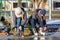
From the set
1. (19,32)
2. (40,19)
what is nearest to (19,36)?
(19,32)

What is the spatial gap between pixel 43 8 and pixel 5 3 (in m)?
1.64

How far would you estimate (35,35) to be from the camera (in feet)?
43.6

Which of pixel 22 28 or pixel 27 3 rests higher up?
pixel 27 3

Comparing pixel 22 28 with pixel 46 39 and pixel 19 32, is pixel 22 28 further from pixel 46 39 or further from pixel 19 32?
pixel 46 39

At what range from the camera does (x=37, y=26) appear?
1332cm

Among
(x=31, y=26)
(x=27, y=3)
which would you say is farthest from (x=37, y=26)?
(x=27, y=3)

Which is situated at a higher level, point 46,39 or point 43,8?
point 43,8

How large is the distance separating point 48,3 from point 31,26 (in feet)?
4.16

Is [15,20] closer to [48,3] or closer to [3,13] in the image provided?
[3,13]

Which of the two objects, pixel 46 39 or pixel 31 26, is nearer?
pixel 46 39

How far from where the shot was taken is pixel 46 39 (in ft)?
40.5

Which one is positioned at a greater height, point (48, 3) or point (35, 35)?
point (48, 3)

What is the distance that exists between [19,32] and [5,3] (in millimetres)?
1383

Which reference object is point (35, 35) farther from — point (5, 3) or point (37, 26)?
point (5, 3)
